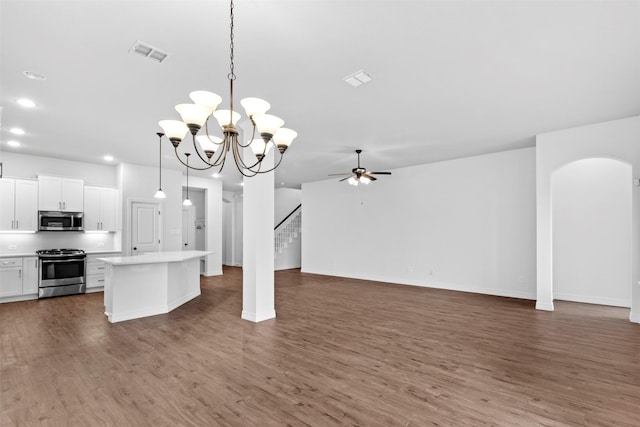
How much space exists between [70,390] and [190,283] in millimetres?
3720

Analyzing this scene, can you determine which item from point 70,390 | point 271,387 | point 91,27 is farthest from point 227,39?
point 70,390

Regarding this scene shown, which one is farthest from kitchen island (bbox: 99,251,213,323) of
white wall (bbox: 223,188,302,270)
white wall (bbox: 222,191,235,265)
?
white wall (bbox: 222,191,235,265)

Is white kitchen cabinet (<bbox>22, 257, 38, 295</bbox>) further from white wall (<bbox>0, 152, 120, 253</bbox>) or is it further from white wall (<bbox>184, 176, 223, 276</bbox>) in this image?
white wall (<bbox>184, 176, 223, 276</bbox>)

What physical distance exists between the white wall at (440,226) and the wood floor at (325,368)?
1558 millimetres

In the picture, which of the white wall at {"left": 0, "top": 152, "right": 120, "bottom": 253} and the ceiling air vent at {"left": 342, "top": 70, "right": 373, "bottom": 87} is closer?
the ceiling air vent at {"left": 342, "top": 70, "right": 373, "bottom": 87}

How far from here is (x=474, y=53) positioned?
9.90ft

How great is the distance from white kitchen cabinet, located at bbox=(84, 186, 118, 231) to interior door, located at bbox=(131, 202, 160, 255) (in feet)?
1.47

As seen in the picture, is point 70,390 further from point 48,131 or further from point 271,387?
point 48,131

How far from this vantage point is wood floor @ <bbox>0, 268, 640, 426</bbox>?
2451 millimetres

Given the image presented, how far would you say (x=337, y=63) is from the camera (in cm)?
318

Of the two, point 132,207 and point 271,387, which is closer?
point 271,387

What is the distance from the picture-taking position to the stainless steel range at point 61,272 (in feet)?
21.5

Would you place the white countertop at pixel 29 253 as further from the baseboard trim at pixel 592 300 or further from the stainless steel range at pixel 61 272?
the baseboard trim at pixel 592 300

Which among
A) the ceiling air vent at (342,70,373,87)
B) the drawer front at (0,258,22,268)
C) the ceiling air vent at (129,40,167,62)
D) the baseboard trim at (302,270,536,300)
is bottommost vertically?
the baseboard trim at (302,270,536,300)
